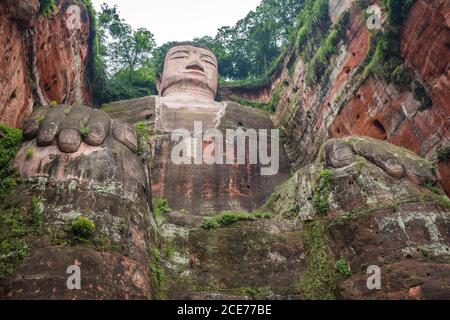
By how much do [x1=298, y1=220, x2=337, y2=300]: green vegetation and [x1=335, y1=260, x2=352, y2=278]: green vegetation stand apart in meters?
0.12

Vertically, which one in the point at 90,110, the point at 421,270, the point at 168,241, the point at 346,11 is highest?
the point at 346,11

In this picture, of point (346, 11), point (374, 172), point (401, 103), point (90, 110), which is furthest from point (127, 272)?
point (346, 11)

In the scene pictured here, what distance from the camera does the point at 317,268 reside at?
25.9 feet

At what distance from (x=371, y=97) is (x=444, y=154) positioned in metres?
3.00

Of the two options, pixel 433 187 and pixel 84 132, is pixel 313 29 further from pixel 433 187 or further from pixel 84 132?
pixel 84 132

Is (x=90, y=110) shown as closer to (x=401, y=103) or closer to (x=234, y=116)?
(x=401, y=103)

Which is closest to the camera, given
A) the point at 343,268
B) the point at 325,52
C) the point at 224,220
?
the point at 343,268

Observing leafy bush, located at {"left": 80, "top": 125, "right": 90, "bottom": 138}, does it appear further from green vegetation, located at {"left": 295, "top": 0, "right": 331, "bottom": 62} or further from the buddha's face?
the buddha's face

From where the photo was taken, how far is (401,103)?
12180 millimetres

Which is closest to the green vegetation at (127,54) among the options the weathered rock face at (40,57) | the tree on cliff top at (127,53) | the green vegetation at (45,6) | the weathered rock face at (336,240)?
the tree on cliff top at (127,53)

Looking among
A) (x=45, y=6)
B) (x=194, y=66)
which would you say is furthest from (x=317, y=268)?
(x=194, y=66)

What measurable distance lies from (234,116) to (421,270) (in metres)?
11.7

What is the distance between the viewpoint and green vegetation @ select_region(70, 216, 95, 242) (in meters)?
6.79

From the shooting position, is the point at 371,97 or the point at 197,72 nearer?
the point at 371,97
